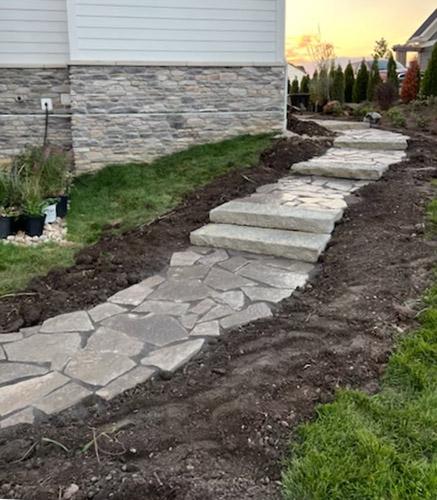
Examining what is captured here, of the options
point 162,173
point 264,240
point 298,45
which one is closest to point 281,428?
point 264,240

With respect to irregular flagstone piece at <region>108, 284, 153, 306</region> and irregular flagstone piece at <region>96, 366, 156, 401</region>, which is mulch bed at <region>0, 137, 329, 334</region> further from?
irregular flagstone piece at <region>96, 366, 156, 401</region>

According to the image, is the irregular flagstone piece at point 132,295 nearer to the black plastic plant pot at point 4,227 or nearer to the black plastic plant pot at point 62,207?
the black plastic plant pot at point 4,227

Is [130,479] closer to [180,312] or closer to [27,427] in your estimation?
[27,427]

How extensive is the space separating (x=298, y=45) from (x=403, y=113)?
4.43 m

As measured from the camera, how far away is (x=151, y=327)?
292cm

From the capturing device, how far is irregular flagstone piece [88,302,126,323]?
10.0 ft

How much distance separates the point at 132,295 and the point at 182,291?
1.09 ft

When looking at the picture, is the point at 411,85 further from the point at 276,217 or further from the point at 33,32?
the point at 276,217

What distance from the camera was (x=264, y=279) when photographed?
11.6 ft

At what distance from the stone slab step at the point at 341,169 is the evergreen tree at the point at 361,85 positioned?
27.3 feet

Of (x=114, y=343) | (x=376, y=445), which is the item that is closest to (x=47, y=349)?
(x=114, y=343)

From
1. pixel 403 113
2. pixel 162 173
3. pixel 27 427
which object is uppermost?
pixel 403 113

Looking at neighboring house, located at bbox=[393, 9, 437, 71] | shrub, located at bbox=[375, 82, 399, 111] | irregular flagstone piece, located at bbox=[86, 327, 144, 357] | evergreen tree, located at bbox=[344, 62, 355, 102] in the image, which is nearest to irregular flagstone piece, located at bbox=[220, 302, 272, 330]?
irregular flagstone piece, located at bbox=[86, 327, 144, 357]

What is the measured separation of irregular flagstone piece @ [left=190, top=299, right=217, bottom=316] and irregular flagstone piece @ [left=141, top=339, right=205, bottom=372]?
38 cm
